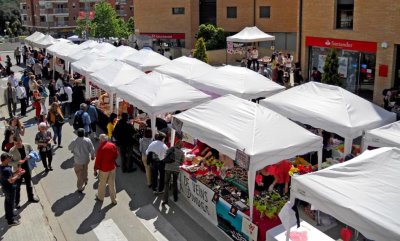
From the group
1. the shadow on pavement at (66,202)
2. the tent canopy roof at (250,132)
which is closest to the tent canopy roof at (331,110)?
the tent canopy roof at (250,132)

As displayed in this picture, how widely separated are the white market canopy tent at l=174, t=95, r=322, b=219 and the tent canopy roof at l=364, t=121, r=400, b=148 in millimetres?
1397

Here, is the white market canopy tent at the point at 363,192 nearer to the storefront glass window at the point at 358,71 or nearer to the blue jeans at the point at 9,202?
the blue jeans at the point at 9,202

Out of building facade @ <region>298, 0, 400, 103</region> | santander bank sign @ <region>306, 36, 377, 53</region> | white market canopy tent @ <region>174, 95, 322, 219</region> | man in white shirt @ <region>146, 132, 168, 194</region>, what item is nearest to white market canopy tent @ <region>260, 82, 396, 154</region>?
white market canopy tent @ <region>174, 95, 322, 219</region>

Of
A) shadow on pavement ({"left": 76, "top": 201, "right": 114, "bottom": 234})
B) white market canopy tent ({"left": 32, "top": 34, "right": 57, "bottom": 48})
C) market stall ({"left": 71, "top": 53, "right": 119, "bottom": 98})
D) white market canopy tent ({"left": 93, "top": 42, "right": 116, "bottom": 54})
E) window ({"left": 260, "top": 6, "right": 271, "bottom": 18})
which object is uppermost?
window ({"left": 260, "top": 6, "right": 271, "bottom": 18})

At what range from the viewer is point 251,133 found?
8.68 meters

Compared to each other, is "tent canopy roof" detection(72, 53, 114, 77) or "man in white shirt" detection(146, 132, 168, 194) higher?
"tent canopy roof" detection(72, 53, 114, 77)

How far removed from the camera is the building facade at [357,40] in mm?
18031

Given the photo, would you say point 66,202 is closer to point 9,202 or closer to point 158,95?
point 9,202

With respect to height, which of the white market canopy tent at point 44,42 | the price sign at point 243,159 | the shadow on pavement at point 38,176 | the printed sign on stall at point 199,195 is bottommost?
the shadow on pavement at point 38,176

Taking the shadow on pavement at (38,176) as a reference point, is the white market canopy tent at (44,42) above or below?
above

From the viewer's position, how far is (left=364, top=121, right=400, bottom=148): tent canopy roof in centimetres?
922

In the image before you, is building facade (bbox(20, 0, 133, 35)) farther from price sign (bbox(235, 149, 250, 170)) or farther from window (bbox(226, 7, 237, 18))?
price sign (bbox(235, 149, 250, 170))

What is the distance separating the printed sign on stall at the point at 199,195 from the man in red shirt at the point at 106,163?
5.54 feet

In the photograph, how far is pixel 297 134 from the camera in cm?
898
